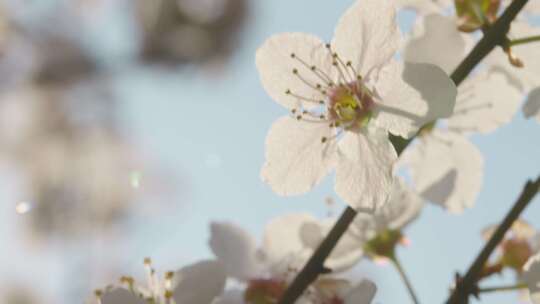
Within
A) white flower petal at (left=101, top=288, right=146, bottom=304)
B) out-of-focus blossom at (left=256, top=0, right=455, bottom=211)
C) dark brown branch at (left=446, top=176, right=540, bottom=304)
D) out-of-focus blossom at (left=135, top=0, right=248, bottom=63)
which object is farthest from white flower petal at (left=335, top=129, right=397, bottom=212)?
out-of-focus blossom at (left=135, top=0, right=248, bottom=63)

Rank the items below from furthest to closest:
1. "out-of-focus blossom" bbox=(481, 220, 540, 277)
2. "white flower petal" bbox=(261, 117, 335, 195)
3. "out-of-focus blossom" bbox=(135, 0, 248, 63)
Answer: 1. "out-of-focus blossom" bbox=(135, 0, 248, 63)
2. "out-of-focus blossom" bbox=(481, 220, 540, 277)
3. "white flower petal" bbox=(261, 117, 335, 195)

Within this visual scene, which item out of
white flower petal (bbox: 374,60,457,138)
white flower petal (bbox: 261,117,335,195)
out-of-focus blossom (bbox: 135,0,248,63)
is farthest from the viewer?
out-of-focus blossom (bbox: 135,0,248,63)

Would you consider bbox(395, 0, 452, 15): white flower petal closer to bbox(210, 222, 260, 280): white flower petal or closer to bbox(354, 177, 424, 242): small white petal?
bbox(354, 177, 424, 242): small white petal

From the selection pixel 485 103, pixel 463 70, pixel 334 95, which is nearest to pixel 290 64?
pixel 334 95

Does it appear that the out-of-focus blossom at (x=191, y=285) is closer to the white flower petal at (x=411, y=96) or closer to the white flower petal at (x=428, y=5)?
the white flower petal at (x=411, y=96)

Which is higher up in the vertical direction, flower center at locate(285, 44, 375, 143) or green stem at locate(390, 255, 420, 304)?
flower center at locate(285, 44, 375, 143)

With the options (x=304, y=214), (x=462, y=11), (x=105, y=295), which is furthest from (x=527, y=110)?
(x=105, y=295)

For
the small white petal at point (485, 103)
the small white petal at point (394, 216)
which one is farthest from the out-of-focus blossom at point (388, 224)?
the small white petal at point (485, 103)
